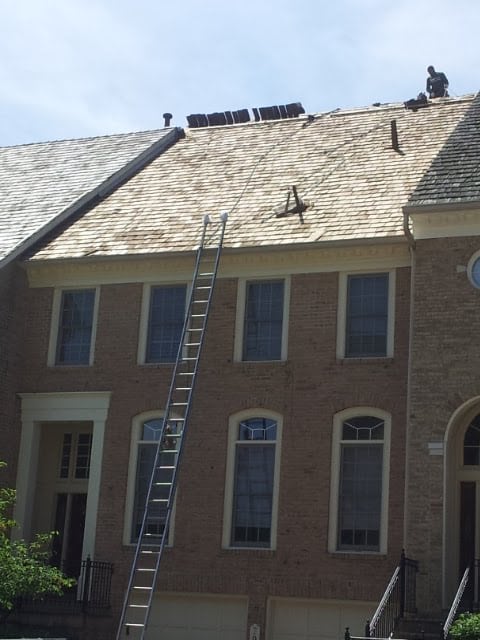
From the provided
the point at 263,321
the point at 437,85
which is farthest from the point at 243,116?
the point at 263,321

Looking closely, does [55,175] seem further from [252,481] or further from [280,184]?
[252,481]

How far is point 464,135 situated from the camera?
2262cm

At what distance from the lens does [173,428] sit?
74.1ft

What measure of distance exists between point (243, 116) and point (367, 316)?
1010cm

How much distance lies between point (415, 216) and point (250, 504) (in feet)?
19.2

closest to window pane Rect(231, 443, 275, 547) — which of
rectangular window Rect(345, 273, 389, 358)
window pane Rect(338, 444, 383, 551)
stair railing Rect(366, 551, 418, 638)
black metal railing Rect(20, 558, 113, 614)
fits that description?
window pane Rect(338, 444, 383, 551)

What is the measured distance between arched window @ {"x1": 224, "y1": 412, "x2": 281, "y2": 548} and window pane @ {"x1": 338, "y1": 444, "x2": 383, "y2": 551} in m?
1.22

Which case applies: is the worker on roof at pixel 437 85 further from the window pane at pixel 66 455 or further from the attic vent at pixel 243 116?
the window pane at pixel 66 455

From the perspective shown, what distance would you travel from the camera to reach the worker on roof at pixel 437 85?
1139 inches

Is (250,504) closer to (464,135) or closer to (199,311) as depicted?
(199,311)

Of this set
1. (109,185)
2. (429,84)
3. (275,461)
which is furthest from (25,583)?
(429,84)

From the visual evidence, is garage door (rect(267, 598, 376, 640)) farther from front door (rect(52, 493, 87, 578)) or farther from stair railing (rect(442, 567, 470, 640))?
front door (rect(52, 493, 87, 578))

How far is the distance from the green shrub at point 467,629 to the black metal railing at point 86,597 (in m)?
7.76

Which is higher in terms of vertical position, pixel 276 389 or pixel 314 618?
pixel 276 389
